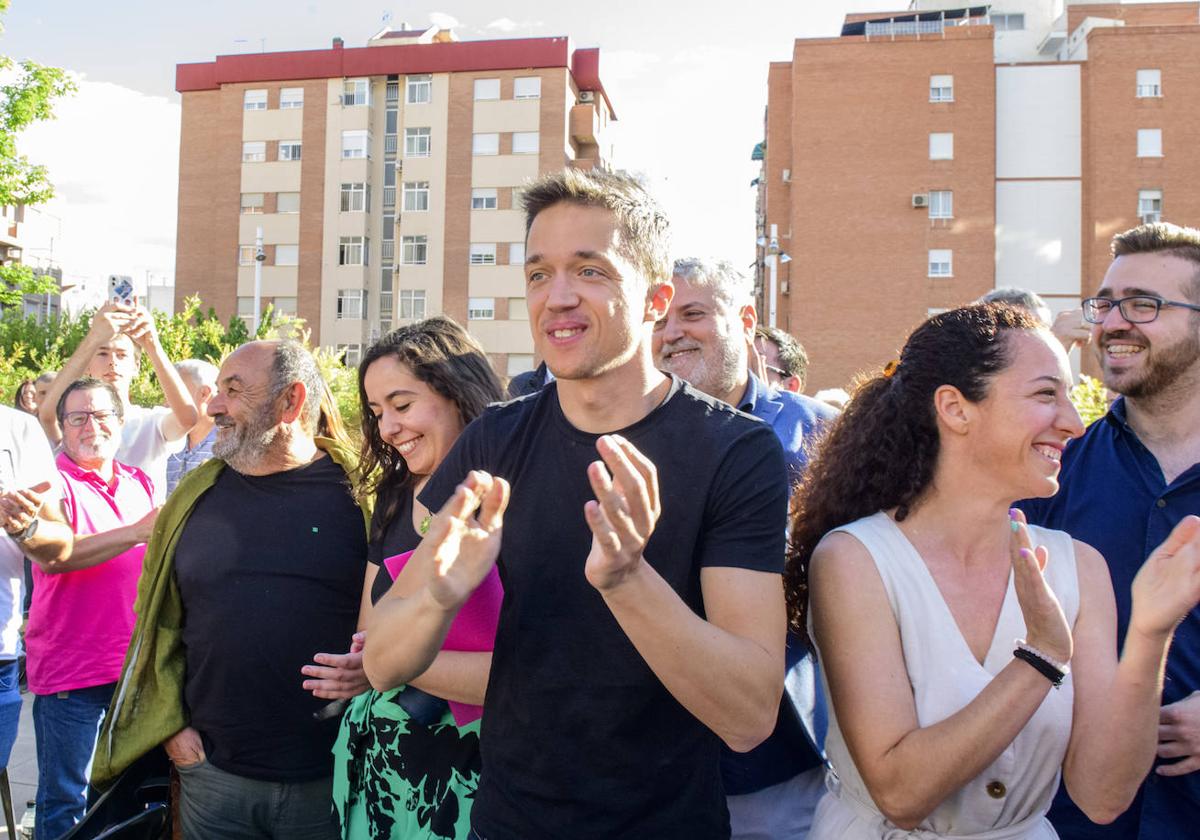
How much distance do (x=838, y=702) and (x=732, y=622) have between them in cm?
49

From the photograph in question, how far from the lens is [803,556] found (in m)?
2.53

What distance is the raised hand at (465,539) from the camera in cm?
179

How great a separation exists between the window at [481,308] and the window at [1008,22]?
2798 cm

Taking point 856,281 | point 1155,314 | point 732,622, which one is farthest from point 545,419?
point 856,281

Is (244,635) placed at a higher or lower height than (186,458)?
lower

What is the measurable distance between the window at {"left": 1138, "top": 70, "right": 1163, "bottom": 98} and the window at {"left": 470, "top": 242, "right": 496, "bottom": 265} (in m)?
27.0

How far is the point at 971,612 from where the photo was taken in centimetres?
228

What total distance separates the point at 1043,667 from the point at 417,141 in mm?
46685

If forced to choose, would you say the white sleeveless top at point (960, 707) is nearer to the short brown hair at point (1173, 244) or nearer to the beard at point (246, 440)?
the short brown hair at point (1173, 244)

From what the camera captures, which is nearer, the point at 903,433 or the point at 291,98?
the point at 903,433

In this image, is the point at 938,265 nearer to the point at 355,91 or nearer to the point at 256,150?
the point at 355,91

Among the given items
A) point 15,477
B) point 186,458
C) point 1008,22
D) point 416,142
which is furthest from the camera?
point 1008,22

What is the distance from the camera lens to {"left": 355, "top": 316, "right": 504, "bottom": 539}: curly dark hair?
320 centimetres

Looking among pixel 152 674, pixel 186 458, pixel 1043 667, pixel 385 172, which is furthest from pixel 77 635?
pixel 385 172
